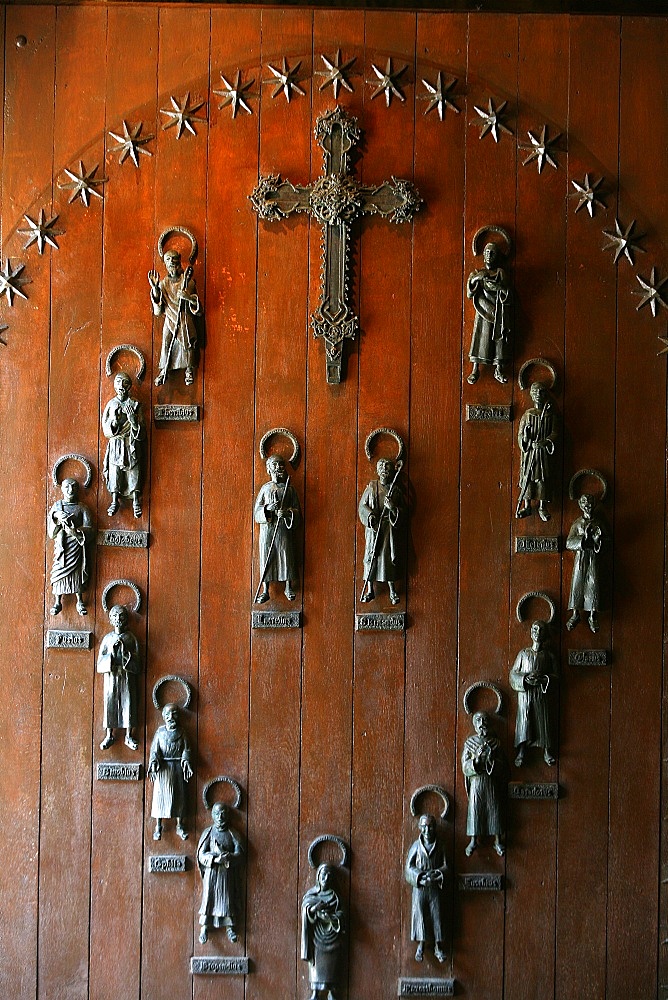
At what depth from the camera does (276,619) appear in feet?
8.47

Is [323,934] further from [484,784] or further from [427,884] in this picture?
[484,784]

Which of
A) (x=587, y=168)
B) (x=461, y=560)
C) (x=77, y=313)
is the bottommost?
(x=461, y=560)

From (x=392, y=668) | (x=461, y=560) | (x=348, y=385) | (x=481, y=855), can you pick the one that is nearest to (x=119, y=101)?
(x=348, y=385)

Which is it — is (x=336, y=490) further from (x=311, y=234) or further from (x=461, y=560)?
(x=311, y=234)

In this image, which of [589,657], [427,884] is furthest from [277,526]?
[427,884]

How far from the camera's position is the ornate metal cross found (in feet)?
8.43

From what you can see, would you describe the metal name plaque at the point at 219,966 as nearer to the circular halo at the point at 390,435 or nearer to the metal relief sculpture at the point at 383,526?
the metal relief sculpture at the point at 383,526

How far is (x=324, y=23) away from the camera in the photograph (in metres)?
2.58

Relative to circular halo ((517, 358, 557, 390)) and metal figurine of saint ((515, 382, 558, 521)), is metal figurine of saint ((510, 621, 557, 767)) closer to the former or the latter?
metal figurine of saint ((515, 382, 558, 521))

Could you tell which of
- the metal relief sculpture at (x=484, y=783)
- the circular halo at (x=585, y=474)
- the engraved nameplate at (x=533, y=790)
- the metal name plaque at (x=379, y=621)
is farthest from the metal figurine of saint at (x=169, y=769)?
the circular halo at (x=585, y=474)

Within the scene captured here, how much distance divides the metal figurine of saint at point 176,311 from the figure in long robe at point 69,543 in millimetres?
448

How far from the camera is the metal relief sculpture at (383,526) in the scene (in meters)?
2.54

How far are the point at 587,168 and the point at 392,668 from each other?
5.22 feet

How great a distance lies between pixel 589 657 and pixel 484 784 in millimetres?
483
